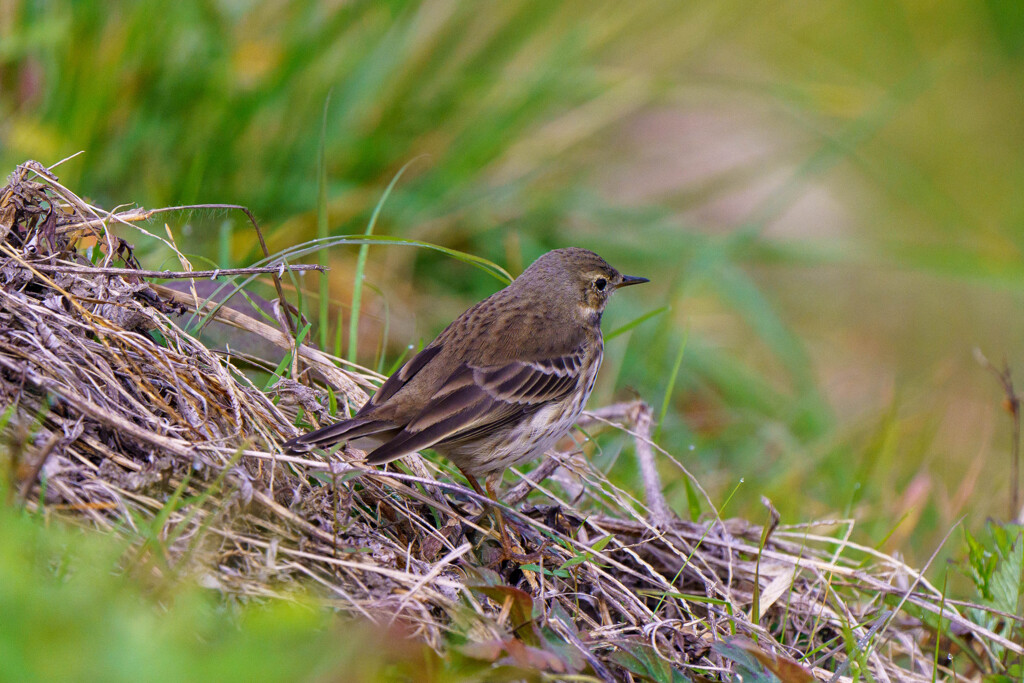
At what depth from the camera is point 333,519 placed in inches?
114

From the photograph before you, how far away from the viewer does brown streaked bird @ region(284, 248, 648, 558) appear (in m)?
3.32

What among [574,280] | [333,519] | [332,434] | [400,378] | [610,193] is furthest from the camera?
[610,193]

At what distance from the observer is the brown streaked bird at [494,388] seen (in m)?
3.32

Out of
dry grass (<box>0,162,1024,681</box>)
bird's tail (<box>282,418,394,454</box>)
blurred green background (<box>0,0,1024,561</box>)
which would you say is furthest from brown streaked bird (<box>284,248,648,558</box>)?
blurred green background (<box>0,0,1024,561</box>)

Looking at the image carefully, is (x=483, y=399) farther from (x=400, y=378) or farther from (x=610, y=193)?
(x=610, y=193)

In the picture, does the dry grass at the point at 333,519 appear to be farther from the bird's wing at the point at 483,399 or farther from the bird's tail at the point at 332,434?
the bird's wing at the point at 483,399

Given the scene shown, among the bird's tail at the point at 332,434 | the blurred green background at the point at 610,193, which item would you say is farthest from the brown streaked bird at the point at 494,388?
the blurred green background at the point at 610,193

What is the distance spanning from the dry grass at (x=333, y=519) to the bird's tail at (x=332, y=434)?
0.07 m

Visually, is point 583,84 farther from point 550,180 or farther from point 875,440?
point 875,440

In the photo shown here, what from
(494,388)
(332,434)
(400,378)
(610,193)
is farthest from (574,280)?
(610,193)

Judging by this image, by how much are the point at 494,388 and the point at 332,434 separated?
0.84 meters

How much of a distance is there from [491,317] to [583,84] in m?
4.21

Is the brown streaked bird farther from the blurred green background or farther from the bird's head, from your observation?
the blurred green background

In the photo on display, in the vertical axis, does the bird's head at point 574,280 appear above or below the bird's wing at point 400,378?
above
